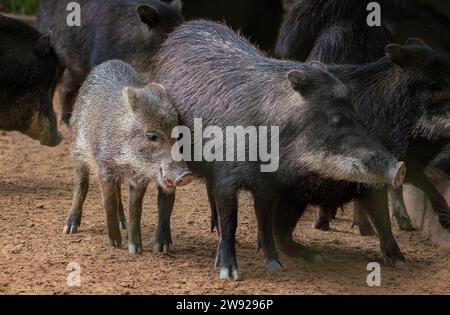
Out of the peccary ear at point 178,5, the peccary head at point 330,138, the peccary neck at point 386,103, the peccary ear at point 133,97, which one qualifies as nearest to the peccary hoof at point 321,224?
the peccary neck at point 386,103

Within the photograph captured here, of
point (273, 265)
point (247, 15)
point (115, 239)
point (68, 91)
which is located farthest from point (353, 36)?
point (68, 91)

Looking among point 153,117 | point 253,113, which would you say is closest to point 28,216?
point 153,117

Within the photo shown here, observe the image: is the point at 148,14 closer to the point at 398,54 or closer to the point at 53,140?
the point at 53,140

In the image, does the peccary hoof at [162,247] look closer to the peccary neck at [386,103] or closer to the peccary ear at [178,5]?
the peccary neck at [386,103]

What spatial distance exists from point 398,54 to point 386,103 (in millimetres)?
283

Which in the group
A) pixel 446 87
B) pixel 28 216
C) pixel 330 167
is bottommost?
pixel 28 216

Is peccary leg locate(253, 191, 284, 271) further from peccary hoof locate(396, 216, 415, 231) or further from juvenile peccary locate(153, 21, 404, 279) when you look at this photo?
peccary hoof locate(396, 216, 415, 231)

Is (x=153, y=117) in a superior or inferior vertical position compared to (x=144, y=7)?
inferior

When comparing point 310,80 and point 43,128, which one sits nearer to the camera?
point 310,80

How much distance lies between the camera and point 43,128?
25.1 feet

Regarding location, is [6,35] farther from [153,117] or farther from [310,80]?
[310,80]

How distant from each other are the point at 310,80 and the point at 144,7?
256 cm

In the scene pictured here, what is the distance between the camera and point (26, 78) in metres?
7.50

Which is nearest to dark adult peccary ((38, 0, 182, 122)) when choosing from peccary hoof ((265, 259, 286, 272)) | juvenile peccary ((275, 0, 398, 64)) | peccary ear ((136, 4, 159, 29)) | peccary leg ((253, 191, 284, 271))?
peccary ear ((136, 4, 159, 29))
